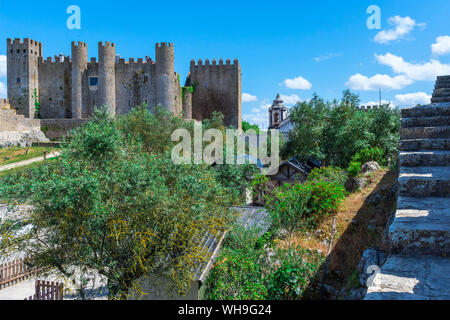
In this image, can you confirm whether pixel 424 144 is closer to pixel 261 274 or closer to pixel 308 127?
pixel 261 274

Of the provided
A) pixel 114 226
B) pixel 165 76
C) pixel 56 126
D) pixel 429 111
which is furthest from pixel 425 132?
pixel 56 126

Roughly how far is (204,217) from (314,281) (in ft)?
8.72

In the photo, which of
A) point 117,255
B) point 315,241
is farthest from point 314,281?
point 117,255

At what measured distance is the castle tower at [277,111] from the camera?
41031mm

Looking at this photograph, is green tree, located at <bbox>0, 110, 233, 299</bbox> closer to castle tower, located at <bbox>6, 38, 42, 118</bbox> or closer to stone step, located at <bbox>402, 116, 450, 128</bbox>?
stone step, located at <bbox>402, 116, 450, 128</bbox>

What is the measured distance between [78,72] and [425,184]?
3754 centimetres

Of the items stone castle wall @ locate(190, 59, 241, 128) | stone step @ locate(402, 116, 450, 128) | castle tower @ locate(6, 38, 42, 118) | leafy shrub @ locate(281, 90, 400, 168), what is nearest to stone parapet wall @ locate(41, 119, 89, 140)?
castle tower @ locate(6, 38, 42, 118)

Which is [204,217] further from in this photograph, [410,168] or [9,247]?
[410,168]

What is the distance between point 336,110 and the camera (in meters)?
20.0

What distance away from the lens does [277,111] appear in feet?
135

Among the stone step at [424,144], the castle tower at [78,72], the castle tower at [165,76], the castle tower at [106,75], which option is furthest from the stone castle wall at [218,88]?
the stone step at [424,144]

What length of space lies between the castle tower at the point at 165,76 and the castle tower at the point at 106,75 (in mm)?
4947

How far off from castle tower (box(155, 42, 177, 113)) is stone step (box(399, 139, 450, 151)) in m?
31.5

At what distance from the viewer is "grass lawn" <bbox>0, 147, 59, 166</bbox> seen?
25750 millimetres
